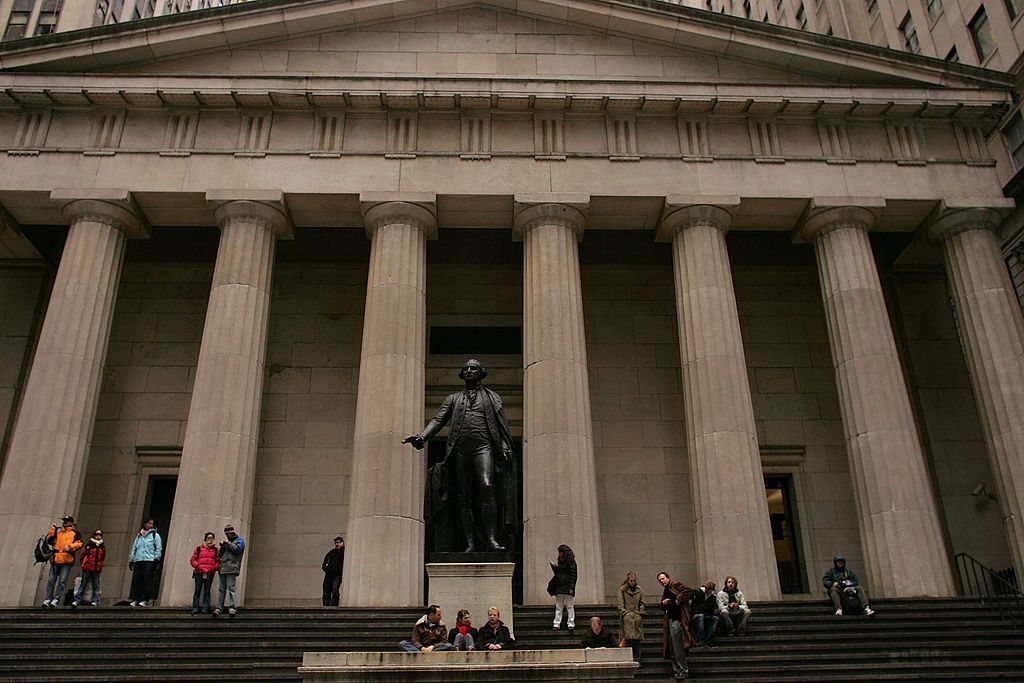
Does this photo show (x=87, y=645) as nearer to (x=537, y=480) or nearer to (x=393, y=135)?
(x=537, y=480)

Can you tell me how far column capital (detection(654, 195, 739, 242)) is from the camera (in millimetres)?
21391

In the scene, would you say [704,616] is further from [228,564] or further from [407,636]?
[228,564]

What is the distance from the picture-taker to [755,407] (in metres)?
25.2

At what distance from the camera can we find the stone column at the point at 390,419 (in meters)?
17.7

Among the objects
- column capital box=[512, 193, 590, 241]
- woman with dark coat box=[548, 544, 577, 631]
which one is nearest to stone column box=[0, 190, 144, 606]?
column capital box=[512, 193, 590, 241]

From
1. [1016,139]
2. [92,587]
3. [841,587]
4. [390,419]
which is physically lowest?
[841,587]

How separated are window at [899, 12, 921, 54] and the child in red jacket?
28.7 metres

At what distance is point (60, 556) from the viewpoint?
16.4 meters

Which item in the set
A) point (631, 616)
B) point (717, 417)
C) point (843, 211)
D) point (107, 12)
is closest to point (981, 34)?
point (843, 211)

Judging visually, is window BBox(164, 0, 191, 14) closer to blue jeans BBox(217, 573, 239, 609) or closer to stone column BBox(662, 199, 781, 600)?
stone column BBox(662, 199, 781, 600)

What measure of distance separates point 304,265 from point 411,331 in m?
7.83

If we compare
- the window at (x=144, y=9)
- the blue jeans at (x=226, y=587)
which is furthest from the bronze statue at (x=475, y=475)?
the window at (x=144, y=9)

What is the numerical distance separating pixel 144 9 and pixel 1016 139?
148 feet

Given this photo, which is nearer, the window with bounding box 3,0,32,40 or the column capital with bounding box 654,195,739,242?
the column capital with bounding box 654,195,739,242
